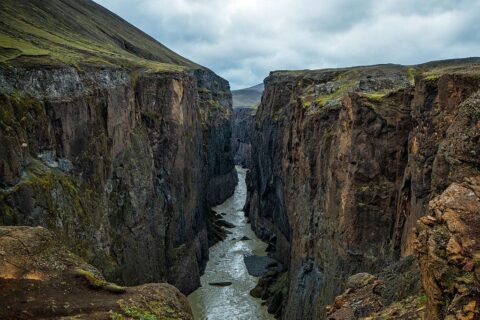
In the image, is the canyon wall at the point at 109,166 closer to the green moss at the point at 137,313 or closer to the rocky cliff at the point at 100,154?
the rocky cliff at the point at 100,154

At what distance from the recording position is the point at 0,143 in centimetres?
3212

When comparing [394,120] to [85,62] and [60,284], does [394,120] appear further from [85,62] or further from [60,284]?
[85,62]

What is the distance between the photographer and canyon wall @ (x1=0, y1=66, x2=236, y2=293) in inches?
1364

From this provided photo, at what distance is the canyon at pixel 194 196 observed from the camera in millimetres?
16281

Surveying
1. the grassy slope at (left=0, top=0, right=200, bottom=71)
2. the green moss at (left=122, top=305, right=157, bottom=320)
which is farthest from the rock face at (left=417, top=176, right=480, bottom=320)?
the grassy slope at (left=0, top=0, right=200, bottom=71)

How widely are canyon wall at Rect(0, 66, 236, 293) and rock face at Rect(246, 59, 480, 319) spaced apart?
15738mm

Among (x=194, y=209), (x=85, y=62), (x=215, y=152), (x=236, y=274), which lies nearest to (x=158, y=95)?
(x=85, y=62)

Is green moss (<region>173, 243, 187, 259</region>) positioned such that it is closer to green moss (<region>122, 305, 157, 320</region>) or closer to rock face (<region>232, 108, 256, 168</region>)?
green moss (<region>122, 305, 157, 320</region>)

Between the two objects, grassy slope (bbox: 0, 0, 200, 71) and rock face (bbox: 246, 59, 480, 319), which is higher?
grassy slope (bbox: 0, 0, 200, 71)

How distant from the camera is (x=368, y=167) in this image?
116 feet

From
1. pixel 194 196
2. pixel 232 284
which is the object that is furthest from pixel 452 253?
pixel 194 196

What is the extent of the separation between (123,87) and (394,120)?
30.3m

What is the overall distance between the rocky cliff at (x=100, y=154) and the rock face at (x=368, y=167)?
1591 centimetres

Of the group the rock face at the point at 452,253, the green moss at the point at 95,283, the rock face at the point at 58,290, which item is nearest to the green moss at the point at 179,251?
the rock face at the point at 58,290
